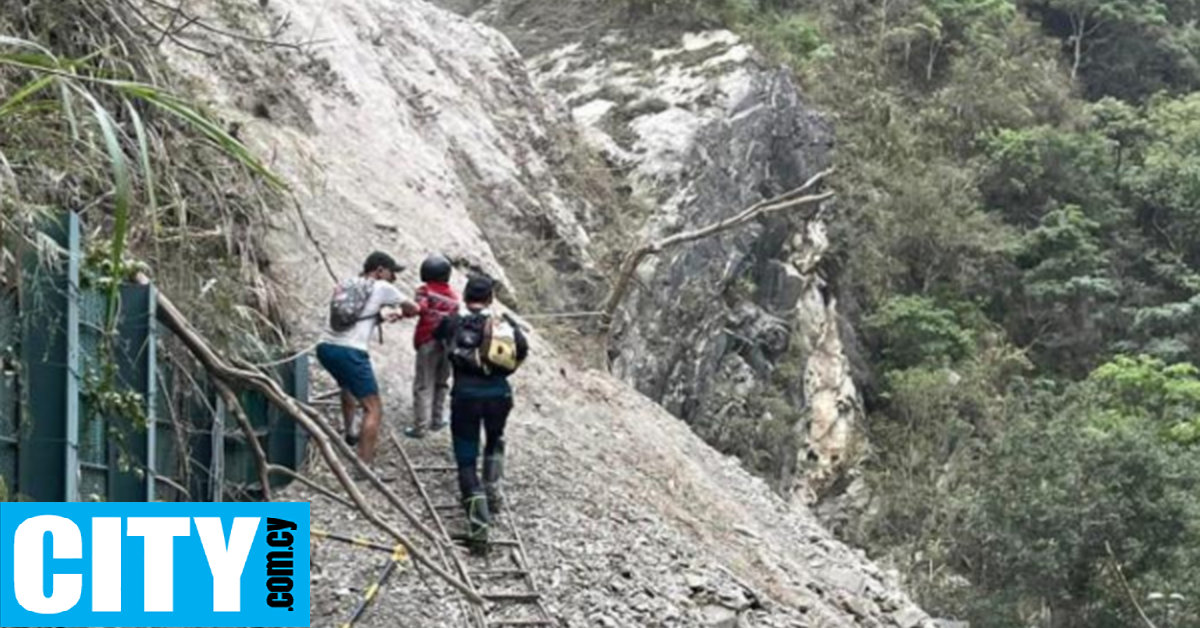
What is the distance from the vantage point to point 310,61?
18766 millimetres

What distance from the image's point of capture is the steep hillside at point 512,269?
451 inches

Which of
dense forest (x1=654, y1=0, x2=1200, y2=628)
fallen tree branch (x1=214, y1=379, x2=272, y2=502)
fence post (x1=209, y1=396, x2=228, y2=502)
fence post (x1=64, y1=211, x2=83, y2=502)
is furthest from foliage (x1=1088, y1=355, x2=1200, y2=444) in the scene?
fallen tree branch (x1=214, y1=379, x2=272, y2=502)

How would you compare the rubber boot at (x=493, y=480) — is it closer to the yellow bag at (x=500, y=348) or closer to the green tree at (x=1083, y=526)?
the yellow bag at (x=500, y=348)

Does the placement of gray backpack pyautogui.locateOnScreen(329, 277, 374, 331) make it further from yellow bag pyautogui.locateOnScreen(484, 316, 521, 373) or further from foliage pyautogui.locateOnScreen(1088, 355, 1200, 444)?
foliage pyautogui.locateOnScreen(1088, 355, 1200, 444)

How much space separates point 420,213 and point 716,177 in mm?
12175

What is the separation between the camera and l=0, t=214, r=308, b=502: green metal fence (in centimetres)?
793

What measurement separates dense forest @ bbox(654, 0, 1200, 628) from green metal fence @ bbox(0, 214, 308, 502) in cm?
1691

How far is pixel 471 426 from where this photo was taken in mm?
11008

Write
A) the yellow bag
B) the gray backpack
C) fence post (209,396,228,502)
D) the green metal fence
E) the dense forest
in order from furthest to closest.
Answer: the dense forest, the gray backpack, the yellow bag, fence post (209,396,228,502), the green metal fence

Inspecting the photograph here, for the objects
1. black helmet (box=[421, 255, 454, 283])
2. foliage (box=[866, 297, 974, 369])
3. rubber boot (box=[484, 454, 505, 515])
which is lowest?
foliage (box=[866, 297, 974, 369])

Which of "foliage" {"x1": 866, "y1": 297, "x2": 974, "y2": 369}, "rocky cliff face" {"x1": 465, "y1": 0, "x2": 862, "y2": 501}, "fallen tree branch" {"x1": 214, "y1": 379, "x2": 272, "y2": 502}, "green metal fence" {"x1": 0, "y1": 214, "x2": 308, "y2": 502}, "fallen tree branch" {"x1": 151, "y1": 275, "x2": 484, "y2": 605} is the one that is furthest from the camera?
"foliage" {"x1": 866, "y1": 297, "x2": 974, "y2": 369}

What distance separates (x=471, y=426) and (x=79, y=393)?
10.3ft

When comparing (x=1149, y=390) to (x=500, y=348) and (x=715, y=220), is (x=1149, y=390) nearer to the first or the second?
(x=715, y=220)

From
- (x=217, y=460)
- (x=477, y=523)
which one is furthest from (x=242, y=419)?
(x=477, y=523)
